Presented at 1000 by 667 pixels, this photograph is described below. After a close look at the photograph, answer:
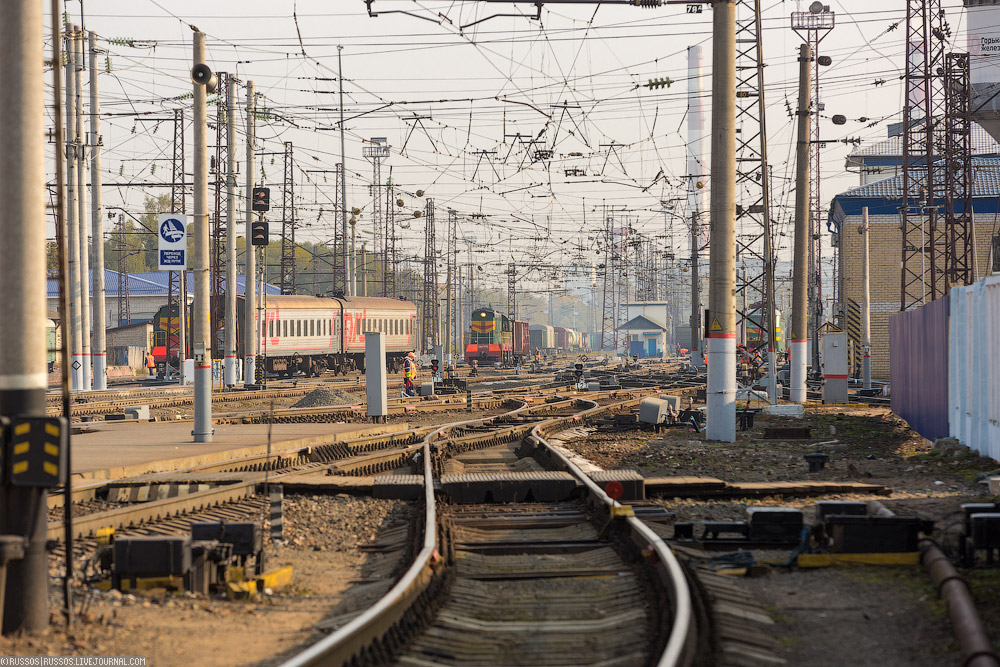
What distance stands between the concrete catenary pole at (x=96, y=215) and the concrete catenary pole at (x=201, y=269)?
19363mm

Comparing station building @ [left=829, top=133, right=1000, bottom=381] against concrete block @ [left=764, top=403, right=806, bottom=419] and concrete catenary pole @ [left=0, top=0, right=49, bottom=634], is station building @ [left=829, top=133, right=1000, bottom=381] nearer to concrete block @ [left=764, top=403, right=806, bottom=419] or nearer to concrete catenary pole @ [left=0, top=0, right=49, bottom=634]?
concrete block @ [left=764, top=403, right=806, bottom=419]

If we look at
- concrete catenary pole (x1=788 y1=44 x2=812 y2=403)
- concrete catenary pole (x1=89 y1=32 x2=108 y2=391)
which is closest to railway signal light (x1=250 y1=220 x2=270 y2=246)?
concrete catenary pole (x1=89 y1=32 x2=108 y2=391)

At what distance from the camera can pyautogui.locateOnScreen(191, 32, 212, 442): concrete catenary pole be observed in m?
18.2

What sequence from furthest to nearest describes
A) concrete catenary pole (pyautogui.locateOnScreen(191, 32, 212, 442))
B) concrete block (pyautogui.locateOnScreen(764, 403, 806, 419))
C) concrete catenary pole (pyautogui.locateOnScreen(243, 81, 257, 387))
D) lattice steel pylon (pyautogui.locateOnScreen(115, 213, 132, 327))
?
lattice steel pylon (pyautogui.locateOnScreen(115, 213, 132, 327)), concrete catenary pole (pyautogui.locateOnScreen(243, 81, 257, 387)), concrete block (pyautogui.locateOnScreen(764, 403, 806, 419)), concrete catenary pole (pyautogui.locateOnScreen(191, 32, 212, 442))

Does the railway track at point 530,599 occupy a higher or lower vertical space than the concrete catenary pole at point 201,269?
lower

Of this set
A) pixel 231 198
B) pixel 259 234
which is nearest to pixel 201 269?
pixel 259 234

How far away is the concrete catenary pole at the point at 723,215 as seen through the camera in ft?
63.8

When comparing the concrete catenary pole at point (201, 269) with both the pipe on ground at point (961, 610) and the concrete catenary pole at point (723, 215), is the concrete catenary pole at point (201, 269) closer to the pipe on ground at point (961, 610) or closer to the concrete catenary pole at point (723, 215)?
the concrete catenary pole at point (723, 215)

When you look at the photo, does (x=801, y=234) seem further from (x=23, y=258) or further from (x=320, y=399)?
(x=23, y=258)

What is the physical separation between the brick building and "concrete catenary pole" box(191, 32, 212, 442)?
40107 mm

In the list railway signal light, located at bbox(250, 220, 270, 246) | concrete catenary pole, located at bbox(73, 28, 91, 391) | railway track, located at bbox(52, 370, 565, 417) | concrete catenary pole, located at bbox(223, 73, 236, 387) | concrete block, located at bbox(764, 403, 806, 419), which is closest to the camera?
concrete block, located at bbox(764, 403, 806, 419)

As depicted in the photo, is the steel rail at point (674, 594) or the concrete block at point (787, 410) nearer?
the steel rail at point (674, 594)

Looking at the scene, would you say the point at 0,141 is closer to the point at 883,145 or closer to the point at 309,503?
the point at 309,503

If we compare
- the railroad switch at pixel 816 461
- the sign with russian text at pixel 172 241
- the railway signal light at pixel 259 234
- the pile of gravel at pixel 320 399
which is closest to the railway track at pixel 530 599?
the railroad switch at pixel 816 461
